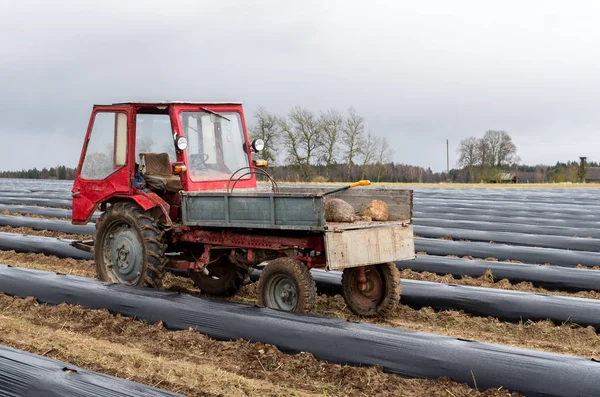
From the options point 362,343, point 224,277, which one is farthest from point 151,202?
point 362,343

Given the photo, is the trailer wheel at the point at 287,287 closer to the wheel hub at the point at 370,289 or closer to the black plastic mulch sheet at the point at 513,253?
the wheel hub at the point at 370,289

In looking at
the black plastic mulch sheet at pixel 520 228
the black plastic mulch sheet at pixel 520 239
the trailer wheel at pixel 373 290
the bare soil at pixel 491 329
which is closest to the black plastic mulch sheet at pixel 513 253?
the black plastic mulch sheet at pixel 520 239

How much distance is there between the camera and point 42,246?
38.7 ft

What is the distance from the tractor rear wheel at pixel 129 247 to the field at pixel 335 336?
17.7 inches

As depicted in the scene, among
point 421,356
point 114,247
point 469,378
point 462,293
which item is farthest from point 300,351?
Result: point 114,247

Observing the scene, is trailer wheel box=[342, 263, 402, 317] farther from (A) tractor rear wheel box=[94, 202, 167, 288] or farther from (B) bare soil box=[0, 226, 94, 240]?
(B) bare soil box=[0, 226, 94, 240]

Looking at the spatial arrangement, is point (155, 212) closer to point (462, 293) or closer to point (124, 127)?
point (124, 127)

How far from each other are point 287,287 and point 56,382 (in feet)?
8.31

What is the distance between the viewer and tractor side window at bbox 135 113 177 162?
794cm

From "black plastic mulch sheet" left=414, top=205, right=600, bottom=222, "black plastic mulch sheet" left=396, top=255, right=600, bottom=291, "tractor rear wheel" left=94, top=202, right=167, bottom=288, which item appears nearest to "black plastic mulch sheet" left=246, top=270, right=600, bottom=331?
"black plastic mulch sheet" left=396, top=255, right=600, bottom=291

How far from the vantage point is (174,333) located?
657 centimetres

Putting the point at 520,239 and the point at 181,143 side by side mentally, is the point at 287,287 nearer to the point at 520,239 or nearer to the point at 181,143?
the point at 181,143

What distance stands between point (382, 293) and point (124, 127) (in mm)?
3595

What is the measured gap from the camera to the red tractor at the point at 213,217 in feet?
21.0
